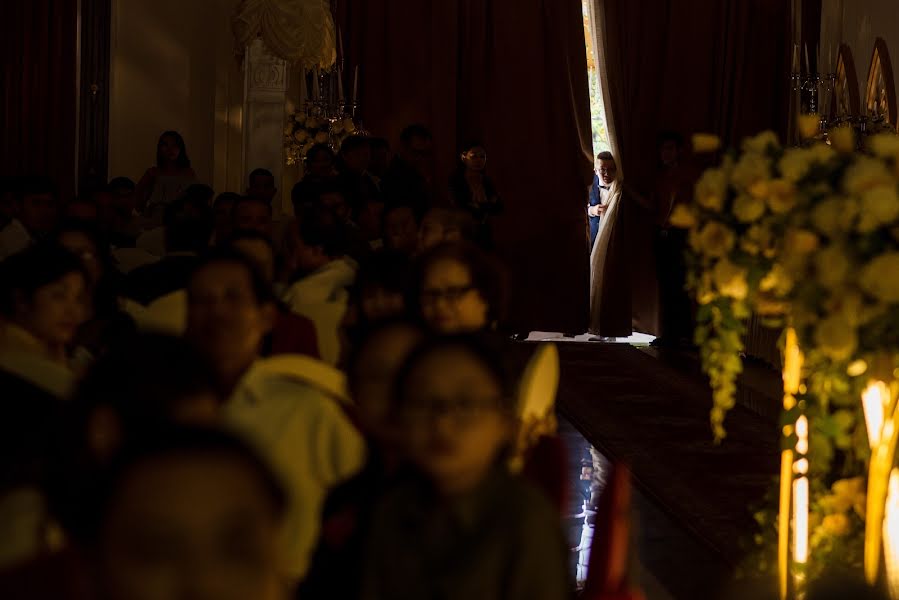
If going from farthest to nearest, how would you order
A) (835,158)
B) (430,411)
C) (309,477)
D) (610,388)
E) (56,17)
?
(56,17), (610,388), (835,158), (309,477), (430,411)

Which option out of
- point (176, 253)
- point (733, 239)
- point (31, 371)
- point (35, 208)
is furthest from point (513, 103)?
point (31, 371)

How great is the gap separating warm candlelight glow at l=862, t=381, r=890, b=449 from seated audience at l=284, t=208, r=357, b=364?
1.63 m

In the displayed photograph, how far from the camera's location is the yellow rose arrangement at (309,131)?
10531 millimetres

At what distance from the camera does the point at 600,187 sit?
1355cm

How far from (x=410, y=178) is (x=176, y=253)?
3631 mm

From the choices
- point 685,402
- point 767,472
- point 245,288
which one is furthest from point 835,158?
point 685,402

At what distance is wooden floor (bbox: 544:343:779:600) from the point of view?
19.1 feet

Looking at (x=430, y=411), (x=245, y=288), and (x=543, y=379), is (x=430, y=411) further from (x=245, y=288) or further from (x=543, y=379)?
(x=245, y=288)

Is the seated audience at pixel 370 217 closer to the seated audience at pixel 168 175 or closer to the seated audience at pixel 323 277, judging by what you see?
the seated audience at pixel 168 175

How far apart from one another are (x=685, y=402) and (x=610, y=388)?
736 millimetres

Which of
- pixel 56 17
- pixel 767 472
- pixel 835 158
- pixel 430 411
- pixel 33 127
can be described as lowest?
pixel 767 472

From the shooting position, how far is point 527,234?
520 inches

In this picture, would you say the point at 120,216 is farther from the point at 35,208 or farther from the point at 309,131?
the point at 309,131

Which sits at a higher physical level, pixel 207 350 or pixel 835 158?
pixel 835 158
